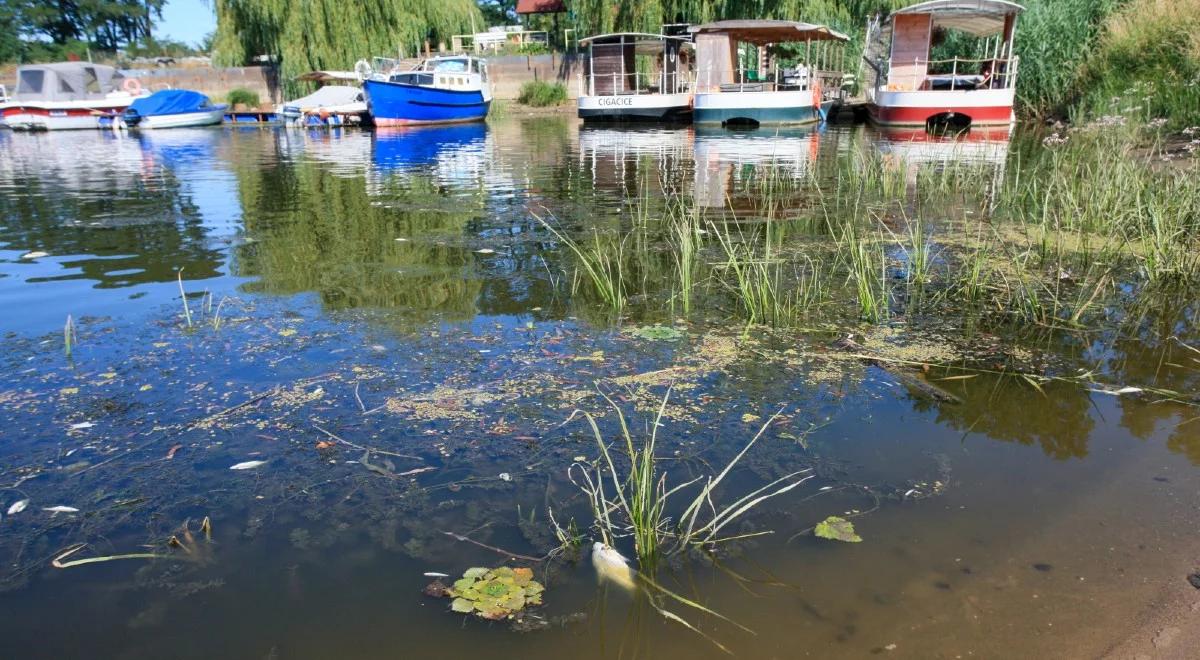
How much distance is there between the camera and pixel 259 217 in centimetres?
743

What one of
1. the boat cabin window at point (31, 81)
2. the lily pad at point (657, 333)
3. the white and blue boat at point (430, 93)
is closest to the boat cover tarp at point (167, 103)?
the boat cabin window at point (31, 81)

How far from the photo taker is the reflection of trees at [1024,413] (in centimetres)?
272

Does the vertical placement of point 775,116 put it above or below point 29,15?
below

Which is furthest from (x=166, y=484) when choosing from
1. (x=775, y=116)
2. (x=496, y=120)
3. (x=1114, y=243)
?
(x=496, y=120)

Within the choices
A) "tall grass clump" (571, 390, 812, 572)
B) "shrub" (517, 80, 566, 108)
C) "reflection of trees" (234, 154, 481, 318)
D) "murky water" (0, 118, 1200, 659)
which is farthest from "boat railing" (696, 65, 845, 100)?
"tall grass clump" (571, 390, 812, 572)

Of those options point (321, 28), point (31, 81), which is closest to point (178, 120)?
point (321, 28)

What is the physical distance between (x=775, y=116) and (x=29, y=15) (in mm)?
42379

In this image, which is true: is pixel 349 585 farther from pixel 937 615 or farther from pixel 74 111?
pixel 74 111

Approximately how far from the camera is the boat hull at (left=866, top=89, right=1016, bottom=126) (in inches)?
619

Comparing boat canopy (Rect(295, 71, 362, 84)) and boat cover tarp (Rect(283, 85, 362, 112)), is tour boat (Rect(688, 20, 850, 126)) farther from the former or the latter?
boat cover tarp (Rect(283, 85, 362, 112))

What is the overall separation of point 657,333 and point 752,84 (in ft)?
58.0

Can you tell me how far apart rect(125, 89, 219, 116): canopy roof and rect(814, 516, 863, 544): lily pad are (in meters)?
26.2

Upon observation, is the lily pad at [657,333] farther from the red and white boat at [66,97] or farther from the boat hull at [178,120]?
the red and white boat at [66,97]

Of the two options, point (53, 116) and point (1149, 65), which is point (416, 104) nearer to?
point (53, 116)
